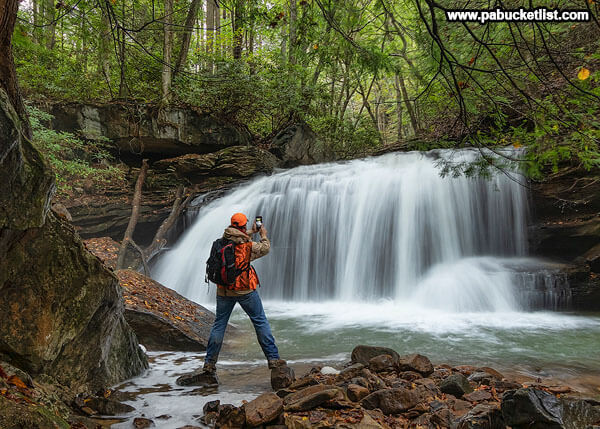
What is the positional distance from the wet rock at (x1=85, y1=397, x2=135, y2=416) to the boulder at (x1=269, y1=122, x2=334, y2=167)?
1394 cm

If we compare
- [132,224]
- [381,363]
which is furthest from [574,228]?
[132,224]

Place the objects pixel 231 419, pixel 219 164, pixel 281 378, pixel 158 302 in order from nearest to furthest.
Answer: pixel 231 419, pixel 281 378, pixel 158 302, pixel 219 164

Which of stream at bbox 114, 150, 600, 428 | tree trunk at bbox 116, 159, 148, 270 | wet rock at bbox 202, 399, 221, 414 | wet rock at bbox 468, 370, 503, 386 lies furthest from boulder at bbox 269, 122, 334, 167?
wet rock at bbox 202, 399, 221, 414

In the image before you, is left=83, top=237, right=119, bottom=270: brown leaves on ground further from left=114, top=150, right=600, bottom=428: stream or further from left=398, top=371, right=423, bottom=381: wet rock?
left=398, top=371, right=423, bottom=381: wet rock

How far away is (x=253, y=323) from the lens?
4.45 metres

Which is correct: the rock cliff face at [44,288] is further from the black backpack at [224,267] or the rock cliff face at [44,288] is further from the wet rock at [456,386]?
the wet rock at [456,386]

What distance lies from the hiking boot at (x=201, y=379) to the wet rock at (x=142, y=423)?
3.51ft

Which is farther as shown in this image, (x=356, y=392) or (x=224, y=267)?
(x=224, y=267)

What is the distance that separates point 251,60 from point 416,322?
1237cm

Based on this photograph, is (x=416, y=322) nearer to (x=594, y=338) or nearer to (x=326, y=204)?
(x=594, y=338)

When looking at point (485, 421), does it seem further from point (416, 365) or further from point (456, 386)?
point (416, 365)

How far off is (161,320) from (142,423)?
2726mm

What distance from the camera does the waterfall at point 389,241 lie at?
931 cm

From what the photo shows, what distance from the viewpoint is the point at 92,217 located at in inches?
519
